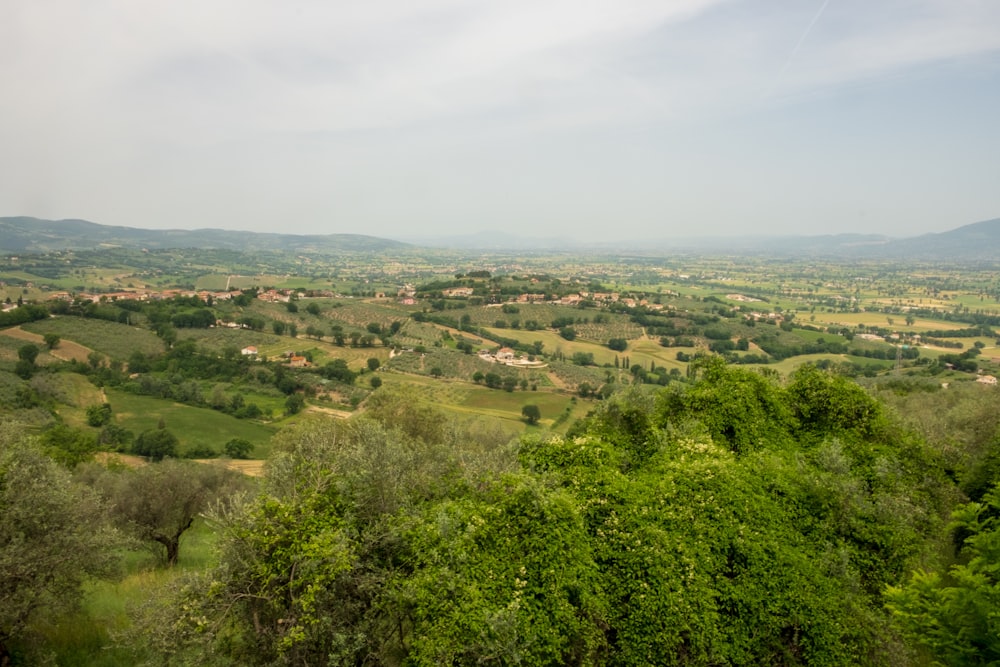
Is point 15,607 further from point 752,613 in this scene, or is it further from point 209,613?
point 752,613

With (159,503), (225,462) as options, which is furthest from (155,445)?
(159,503)

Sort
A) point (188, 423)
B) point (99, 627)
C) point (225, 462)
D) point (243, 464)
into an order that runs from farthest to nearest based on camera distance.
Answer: point (188, 423)
point (243, 464)
point (225, 462)
point (99, 627)

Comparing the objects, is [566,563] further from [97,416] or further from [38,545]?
[97,416]

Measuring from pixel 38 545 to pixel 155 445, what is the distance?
3880cm

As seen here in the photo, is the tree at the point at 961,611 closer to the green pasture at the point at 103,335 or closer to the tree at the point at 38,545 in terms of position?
the tree at the point at 38,545

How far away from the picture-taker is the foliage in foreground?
867 cm

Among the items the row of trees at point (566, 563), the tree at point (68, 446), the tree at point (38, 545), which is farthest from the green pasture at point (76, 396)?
the row of trees at point (566, 563)

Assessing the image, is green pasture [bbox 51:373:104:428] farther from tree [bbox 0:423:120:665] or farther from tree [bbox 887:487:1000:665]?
tree [bbox 887:487:1000:665]

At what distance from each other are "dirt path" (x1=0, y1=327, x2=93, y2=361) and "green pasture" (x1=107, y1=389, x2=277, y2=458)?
12548 mm

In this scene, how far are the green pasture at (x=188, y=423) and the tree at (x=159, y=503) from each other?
26514 millimetres

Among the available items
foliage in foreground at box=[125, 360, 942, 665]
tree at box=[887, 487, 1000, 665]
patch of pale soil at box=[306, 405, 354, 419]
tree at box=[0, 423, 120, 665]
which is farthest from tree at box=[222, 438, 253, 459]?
tree at box=[887, 487, 1000, 665]

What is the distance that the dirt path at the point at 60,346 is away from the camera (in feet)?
208

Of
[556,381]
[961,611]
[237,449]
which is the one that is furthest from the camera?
[556,381]

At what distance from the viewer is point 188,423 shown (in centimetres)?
5119
